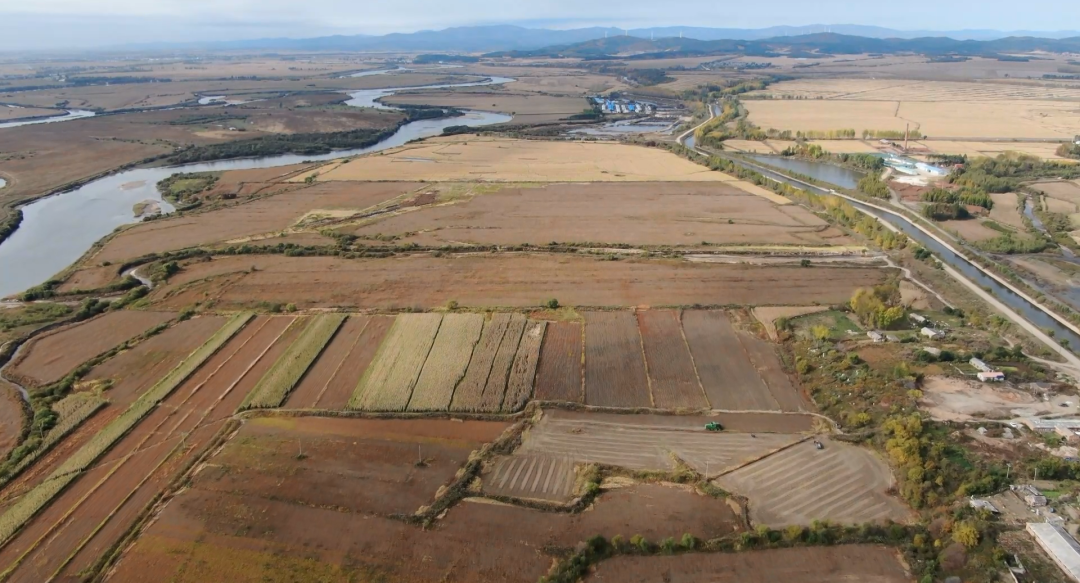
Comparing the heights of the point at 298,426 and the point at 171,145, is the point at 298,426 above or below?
below

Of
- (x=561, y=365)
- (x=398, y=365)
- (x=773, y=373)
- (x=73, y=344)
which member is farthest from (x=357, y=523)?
(x=73, y=344)

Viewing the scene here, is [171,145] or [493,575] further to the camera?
[171,145]

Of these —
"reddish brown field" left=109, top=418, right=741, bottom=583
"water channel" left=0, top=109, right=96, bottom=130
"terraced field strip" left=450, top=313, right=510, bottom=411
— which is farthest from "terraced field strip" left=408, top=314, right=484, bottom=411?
"water channel" left=0, top=109, right=96, bottom=130

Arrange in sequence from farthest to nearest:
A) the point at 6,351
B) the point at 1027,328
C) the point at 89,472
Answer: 1. the point at 1027,328
2. the point at 6,351
3. the point at 89,472

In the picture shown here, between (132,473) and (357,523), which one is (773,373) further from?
(132,473)

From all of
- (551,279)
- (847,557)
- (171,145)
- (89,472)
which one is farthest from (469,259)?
(171,145)

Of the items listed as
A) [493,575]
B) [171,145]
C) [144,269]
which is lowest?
[493,575]

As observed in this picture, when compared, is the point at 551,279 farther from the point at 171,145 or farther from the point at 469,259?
the point at 171,145

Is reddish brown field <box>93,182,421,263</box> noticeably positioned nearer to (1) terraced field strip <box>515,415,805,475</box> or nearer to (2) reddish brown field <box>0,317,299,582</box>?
(2) reddish brown field <box>0,317,299,582</box>
